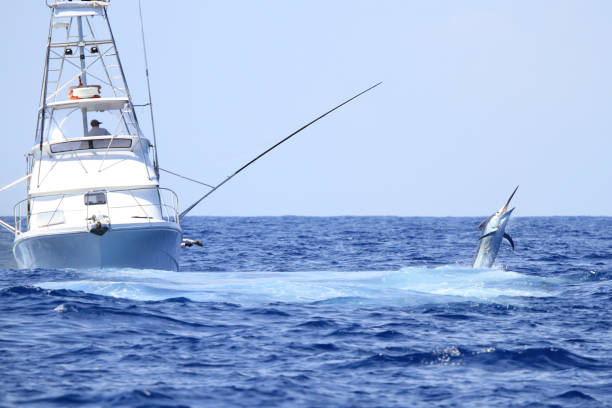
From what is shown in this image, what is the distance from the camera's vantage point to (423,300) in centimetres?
1329

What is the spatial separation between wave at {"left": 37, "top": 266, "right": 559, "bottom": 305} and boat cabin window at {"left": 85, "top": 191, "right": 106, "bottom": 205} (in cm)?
241

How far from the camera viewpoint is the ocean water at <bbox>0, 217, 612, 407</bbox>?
7.56 meters

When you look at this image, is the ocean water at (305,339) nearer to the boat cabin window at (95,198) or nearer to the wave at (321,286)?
the wave at (321,286)

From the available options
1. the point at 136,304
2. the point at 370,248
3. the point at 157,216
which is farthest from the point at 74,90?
the point at 370,248

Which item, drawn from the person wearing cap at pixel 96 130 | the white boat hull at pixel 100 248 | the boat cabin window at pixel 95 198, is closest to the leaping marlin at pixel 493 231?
the white boat hull at pixel 100 248

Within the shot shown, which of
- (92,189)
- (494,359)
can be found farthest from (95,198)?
(494,359)

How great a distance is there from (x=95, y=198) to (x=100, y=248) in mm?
2245

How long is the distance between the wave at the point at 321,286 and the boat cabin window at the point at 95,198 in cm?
241

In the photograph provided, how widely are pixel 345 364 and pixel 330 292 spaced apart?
5.34 metres

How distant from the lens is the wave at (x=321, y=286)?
13477 mm

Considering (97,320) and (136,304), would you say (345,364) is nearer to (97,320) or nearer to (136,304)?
(97,320)

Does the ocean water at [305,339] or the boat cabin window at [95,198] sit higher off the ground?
the boat cabin window at [95,198]

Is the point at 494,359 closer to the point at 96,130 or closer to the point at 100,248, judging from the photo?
the point at 100,248

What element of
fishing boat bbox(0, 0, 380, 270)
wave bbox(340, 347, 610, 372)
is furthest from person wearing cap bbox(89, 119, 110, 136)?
wave bbox(340, 347, 610, 372)
